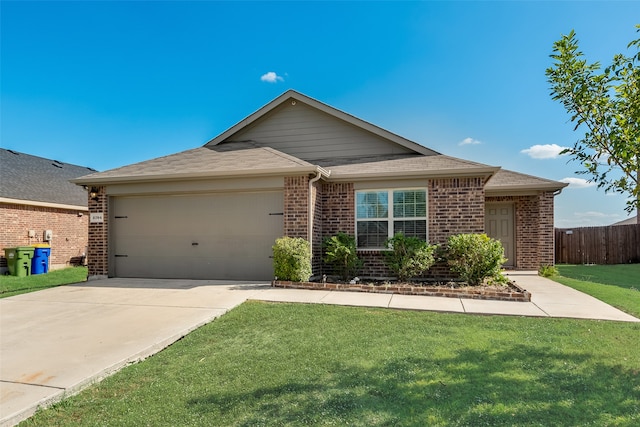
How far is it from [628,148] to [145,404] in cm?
481

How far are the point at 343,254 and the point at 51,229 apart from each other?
13.2 meters

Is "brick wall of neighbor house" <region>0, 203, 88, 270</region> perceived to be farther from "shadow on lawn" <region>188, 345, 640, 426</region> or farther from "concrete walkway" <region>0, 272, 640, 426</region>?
"shadow on lawn" <region>188, 345, 640, 426</region>

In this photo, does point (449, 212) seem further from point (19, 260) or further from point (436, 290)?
point (19, 260)

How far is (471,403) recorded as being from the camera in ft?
9.59

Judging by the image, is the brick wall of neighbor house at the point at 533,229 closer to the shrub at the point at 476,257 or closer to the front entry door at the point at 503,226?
the front entry door at the point at 503,226

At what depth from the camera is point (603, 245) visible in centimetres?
1623

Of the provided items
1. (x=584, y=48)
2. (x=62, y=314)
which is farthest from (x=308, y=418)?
(x=62, y=314)

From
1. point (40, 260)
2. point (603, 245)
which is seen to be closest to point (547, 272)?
point (603, 245)

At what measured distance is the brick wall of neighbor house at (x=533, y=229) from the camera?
1166cm

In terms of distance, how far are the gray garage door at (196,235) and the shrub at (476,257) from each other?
431 centimetres

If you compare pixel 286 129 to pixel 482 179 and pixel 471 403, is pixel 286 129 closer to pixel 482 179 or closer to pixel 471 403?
pixel 482 179

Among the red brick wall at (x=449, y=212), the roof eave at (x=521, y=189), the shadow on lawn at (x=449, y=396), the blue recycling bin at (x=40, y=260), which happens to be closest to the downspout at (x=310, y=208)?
the red brick wall at (x=449, y=212)

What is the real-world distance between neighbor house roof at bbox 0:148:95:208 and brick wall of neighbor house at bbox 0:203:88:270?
1.24ft

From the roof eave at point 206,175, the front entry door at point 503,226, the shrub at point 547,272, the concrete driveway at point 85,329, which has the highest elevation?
the roof eave at point 206,175
